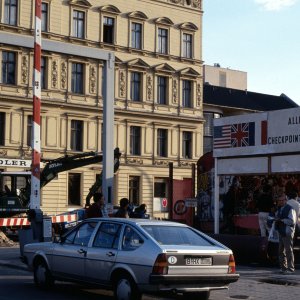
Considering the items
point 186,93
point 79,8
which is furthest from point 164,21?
point 79,8

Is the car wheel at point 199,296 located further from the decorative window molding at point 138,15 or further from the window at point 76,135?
the decorative window molding at point 138,15

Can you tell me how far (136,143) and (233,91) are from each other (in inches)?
678

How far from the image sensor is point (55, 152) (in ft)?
173

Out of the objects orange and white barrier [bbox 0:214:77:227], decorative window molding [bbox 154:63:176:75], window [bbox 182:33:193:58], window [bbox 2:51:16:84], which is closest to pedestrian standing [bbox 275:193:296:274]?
orange and white barrier [bbox 0:214:77:227]

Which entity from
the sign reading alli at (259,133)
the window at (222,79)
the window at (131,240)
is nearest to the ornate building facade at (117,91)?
the window at (222,79)

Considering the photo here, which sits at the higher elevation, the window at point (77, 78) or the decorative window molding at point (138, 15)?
the decorative window molding at point (138, 15)

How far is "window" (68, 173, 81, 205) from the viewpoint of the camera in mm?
54031

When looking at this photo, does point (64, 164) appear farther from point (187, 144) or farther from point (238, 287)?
point (238, 287)

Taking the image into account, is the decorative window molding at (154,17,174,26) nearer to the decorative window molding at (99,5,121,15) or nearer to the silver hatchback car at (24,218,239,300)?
the decorative window molding at (99,5,121,15)

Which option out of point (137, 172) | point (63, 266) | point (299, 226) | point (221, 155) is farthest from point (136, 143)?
point (63, 266)

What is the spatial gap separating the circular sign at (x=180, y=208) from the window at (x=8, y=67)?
2510cm

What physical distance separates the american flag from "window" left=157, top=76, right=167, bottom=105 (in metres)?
34.8

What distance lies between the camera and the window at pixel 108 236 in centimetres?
1296

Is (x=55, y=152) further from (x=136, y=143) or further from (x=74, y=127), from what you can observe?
(x=136, y=143)
